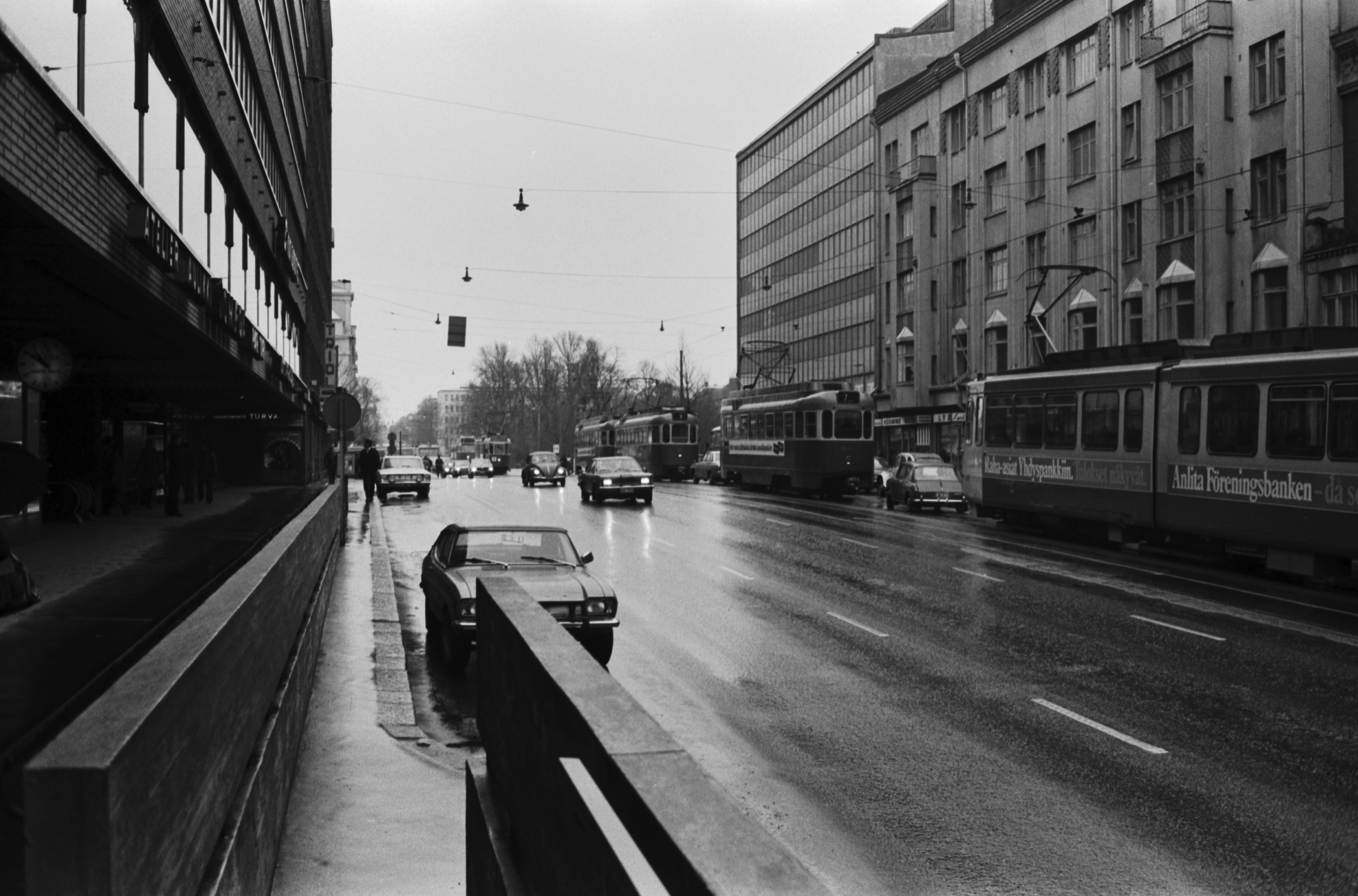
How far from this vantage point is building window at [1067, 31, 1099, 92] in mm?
45875

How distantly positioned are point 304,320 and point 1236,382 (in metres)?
37.7

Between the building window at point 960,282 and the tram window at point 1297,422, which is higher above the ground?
the building window at point 960,282

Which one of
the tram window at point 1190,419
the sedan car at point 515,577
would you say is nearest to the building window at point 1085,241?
the tram window at point 1190,419

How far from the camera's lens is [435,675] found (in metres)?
12.0

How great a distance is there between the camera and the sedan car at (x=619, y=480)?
1609 inches

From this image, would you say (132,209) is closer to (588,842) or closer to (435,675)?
(435,675)

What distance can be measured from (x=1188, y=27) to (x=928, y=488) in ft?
51.9

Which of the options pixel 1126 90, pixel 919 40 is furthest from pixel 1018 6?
pixel 919 40

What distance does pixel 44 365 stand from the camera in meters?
16.8

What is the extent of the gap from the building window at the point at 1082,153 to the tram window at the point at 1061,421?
2154 cm

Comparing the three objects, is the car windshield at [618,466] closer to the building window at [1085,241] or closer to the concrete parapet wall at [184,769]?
the building window at [1085,241]

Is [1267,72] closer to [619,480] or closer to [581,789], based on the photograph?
[619,480]

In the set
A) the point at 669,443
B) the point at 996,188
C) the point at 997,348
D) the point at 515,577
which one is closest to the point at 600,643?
the point at 515,577

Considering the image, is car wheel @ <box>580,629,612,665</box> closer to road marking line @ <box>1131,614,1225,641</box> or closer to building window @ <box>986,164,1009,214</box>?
road marking line @ <box>1131,614,1225,641</box>
